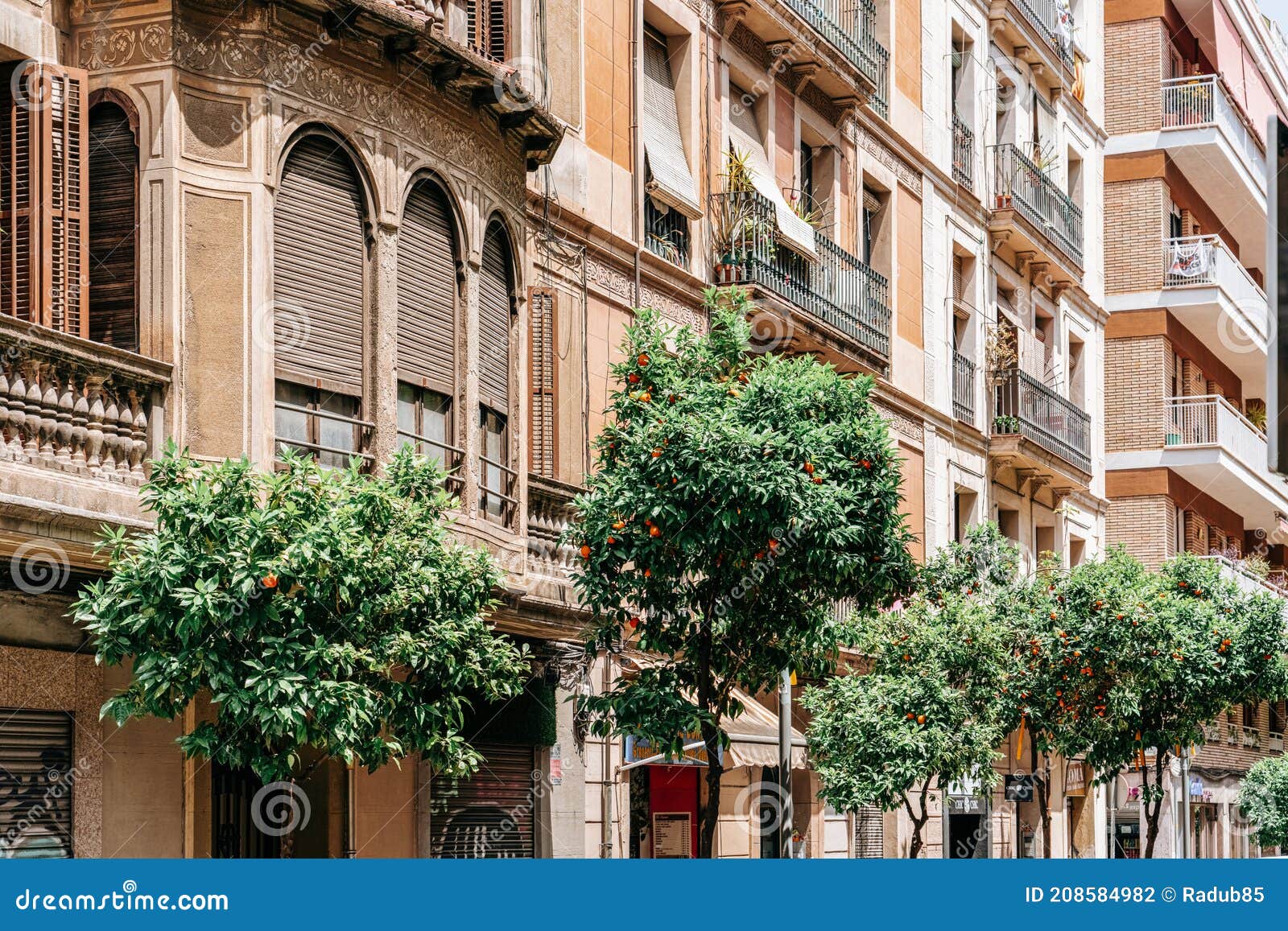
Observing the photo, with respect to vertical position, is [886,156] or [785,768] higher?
[886,156]

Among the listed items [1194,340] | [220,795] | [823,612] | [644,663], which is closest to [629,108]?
[644,663]

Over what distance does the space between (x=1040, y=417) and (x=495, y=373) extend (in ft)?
70.6

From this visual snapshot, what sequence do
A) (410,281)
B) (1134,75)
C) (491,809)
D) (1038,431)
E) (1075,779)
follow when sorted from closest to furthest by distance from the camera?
(410,281)
(491,809)
(1038,431)
(1075,779)
(1134,75)

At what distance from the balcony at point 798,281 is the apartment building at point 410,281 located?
6cm

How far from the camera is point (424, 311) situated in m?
16.7

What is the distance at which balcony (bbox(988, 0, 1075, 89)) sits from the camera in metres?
36.7

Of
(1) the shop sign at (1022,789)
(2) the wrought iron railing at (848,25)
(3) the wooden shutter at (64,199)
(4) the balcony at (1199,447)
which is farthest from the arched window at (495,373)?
(4) the balcony at (1199,447)

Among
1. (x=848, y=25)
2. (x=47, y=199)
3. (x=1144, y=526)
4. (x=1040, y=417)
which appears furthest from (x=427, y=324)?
(x=1144, y=526)

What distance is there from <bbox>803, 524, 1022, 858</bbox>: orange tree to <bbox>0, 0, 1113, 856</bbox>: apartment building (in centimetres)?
114

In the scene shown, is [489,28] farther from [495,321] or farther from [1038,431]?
[1038,431]

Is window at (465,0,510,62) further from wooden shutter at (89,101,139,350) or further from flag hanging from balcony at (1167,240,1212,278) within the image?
flag hanging from balcony at (1167,240,1212,278)

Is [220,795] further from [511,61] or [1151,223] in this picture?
[1151,223]

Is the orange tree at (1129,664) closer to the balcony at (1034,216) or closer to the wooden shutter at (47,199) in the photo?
the balcony at (1034,216)

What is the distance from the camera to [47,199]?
44.6ft
